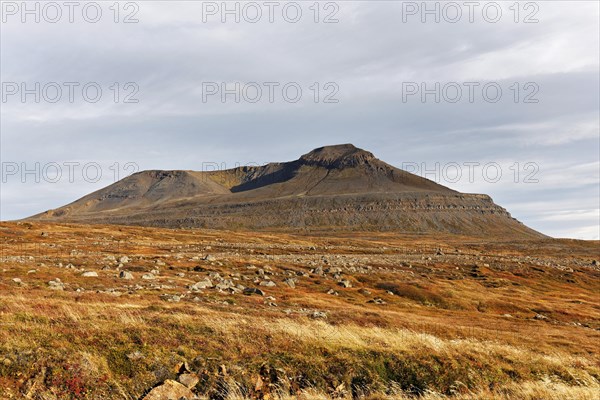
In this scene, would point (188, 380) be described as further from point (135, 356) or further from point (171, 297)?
point (171, 297)

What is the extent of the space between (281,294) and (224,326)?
63.7 ft

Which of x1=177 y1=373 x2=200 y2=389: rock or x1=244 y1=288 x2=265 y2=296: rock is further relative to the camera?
Result: x1=244 y1=288 x2=265 y2=296: rock

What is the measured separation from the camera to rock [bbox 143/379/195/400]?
41.7 feet

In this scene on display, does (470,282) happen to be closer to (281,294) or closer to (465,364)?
(281,294)

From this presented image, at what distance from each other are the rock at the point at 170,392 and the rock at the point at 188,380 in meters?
0.21

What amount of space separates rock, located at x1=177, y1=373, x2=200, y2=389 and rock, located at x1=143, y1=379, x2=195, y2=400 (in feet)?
0.69

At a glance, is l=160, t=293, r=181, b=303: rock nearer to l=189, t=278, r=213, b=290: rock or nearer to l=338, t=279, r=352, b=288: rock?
l=189, t=278, r=213, b=290: rock

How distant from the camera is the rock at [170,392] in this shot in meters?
12.7

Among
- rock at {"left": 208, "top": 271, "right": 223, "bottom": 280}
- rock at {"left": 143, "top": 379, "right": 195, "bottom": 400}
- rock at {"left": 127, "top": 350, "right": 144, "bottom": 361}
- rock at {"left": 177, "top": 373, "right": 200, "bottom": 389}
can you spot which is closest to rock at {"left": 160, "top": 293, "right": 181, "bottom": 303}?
rock at {"left": 127, "top": 350, "right": 144, "bottom": 361}

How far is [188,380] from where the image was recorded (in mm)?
13672

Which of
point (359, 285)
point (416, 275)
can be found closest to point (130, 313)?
point (359, 285)

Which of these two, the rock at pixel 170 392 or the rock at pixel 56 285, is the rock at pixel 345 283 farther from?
the rock at pixel 170 392

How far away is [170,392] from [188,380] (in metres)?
0.84

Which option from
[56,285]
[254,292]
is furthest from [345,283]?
[56,285]
